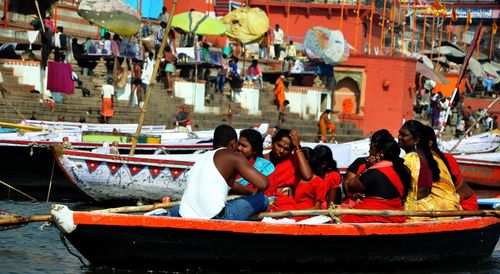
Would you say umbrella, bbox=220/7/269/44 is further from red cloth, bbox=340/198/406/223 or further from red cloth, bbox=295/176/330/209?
red cloth, bbox=340/198/406/223

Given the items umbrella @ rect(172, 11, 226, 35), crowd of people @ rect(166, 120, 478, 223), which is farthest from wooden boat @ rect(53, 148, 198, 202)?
umbrella @ rect(172, 11, 226, 35)

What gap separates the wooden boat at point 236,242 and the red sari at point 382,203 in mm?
225

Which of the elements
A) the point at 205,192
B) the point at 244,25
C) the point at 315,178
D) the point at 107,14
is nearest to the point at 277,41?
the point at 244,25

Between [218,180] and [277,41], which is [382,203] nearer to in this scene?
[218,180]

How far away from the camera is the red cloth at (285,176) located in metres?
11.2

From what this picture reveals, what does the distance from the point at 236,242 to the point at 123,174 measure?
6.75 m

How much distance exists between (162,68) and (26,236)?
1480 centimetres

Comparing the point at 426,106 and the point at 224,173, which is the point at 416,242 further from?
the point at 426,106

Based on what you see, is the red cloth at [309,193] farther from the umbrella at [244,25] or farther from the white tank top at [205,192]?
the umbrella at [244,25]

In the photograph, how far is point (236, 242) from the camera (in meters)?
9.99

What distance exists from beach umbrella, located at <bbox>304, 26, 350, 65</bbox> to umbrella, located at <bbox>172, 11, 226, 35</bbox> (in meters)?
4.92

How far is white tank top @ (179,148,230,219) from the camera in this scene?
31.9 feet

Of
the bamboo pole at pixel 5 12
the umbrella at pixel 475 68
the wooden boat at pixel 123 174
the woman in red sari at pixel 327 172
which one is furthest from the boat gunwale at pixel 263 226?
the umbrella at pixel 475 68

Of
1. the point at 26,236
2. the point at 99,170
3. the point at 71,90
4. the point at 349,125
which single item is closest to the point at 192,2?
the point at 349,125
